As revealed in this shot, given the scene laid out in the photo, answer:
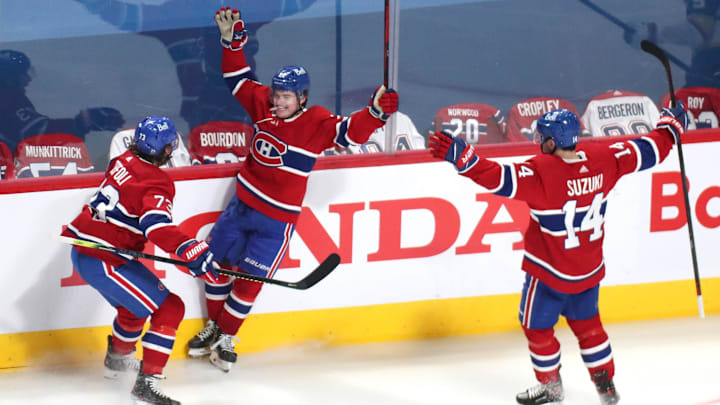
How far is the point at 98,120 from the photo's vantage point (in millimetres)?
4719

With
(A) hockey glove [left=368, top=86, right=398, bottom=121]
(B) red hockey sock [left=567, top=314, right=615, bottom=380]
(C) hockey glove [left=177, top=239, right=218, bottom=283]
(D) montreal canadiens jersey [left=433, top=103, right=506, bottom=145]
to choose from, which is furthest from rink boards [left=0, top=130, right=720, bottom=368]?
(B) red hockey sock [left=567, top=314, right=615, bottom=380]

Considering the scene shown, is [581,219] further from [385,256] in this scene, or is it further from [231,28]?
[231,28]

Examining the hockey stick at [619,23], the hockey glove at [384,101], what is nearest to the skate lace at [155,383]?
the hockey glove at [384,101]

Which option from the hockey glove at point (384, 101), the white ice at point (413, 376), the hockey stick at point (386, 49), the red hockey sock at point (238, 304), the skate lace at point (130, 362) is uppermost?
the hockey stick at point (386, 49)

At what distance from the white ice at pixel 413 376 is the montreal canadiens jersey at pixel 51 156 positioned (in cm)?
85

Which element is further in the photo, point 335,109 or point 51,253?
point 335,109

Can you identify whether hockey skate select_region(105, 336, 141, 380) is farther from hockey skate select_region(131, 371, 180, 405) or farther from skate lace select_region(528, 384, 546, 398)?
skate lace select_region(528, 384, 546, 398)

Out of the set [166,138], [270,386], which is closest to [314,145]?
[166,138]

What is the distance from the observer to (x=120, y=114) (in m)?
4.74

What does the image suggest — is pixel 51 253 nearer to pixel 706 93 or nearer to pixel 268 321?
pixel 268 321

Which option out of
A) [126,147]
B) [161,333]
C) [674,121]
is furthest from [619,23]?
[161,333]

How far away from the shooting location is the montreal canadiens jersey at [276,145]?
4.54 m

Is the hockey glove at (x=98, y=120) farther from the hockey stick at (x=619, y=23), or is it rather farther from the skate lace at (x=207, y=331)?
the hockey stick at (x=619, y=23)

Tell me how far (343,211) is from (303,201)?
19 cm
